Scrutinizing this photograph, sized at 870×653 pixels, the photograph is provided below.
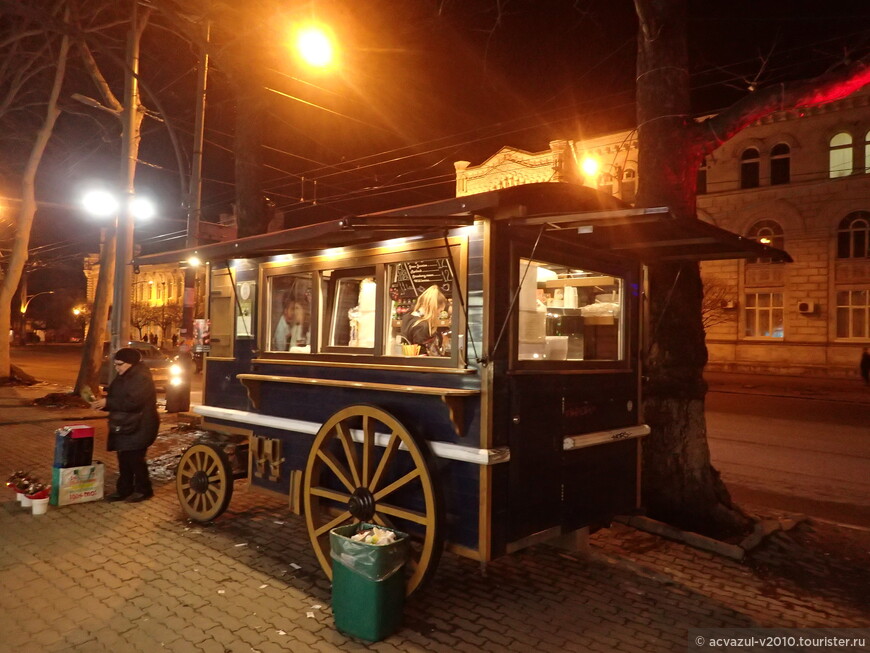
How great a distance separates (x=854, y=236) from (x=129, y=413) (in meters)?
31.2

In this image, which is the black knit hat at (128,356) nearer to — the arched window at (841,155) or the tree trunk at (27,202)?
the tree trunk at (27,202)

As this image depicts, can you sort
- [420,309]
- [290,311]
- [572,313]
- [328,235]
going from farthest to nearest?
[290,311] → [572,313] → [420,309] → [328,235]

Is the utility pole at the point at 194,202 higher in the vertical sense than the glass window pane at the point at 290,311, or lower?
higher

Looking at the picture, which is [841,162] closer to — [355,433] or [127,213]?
[127,213]

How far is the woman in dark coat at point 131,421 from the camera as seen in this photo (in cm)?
682

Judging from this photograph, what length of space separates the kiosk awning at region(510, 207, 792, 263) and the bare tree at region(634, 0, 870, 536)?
22.6 inches

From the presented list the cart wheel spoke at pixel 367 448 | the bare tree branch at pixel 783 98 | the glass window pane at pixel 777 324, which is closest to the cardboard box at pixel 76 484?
the cart wheel spoke at pixel 367 448

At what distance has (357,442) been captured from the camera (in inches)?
187

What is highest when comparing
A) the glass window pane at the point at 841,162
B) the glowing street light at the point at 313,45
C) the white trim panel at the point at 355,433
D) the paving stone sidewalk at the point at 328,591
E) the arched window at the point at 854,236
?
the glass window pane at the point at 841,162

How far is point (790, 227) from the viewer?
94.6ft

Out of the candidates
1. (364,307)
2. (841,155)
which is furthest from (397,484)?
→ (841,155)

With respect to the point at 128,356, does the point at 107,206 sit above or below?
above

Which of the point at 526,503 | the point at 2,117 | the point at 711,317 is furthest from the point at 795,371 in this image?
the point at 2,117

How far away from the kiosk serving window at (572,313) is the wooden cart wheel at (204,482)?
3392mm
